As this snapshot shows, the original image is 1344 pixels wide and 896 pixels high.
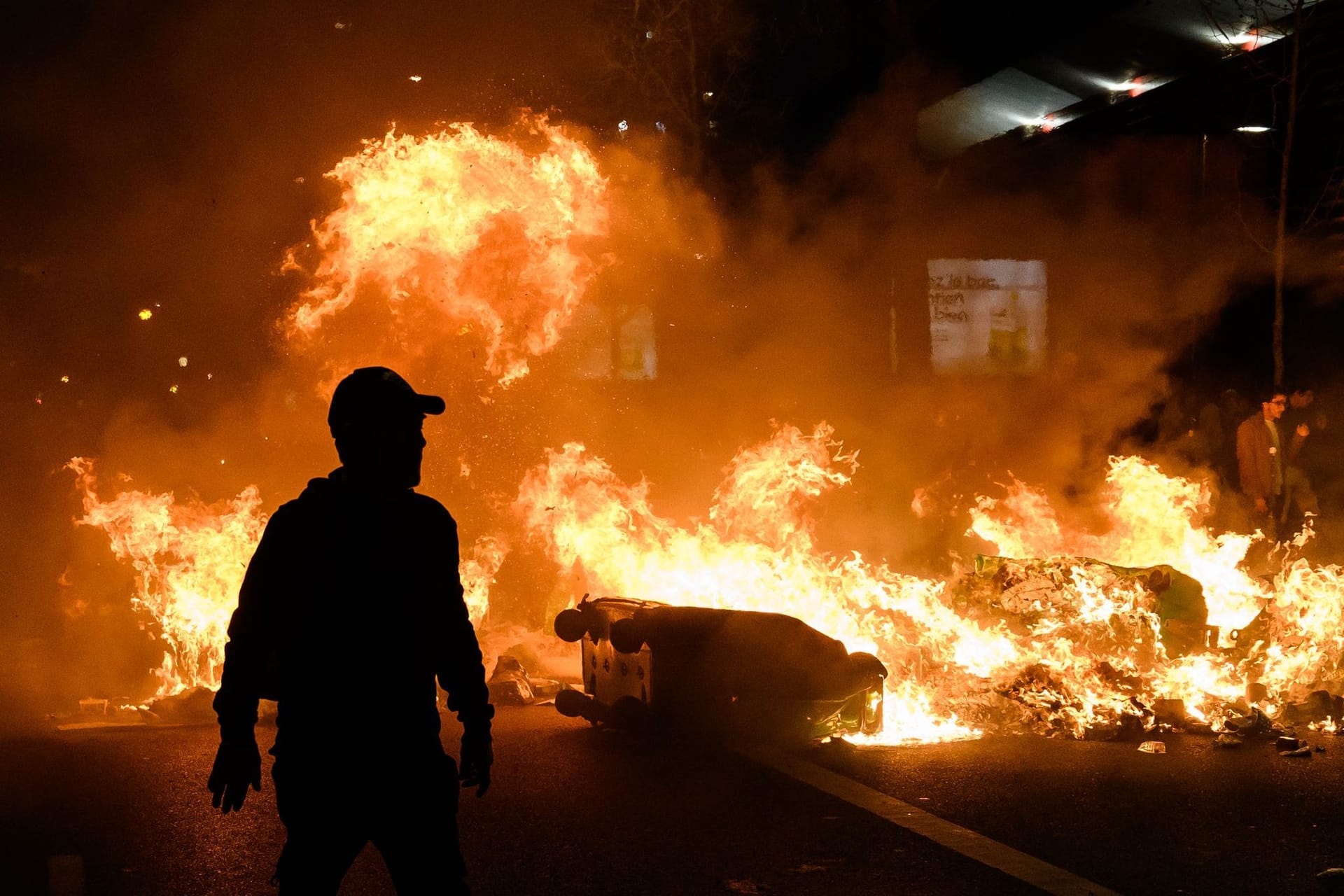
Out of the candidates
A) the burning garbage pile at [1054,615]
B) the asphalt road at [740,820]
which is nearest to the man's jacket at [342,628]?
the asphalt road at [740,820]

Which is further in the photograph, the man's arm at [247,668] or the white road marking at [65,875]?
the white road marking at [65,875]

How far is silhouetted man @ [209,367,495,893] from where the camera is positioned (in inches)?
123

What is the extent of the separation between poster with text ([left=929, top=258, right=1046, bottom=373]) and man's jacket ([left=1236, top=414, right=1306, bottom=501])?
5779mm

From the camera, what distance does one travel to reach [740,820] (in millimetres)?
6020

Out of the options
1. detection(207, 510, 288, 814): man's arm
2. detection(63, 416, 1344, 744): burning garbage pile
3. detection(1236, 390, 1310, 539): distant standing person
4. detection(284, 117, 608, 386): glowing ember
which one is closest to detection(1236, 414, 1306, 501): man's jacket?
detection(1236, 390, 1310, 539): distant standing person

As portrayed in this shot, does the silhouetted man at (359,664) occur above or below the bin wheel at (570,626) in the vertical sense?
above

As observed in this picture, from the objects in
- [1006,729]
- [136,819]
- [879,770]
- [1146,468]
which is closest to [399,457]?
[136,819]

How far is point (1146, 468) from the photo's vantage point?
11461 mm

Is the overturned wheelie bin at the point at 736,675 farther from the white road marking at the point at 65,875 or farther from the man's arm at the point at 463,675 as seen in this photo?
the man's arm at the point at 463,675

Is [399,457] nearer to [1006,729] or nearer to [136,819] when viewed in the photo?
[136,819]

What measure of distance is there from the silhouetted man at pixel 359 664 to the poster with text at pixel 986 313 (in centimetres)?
1587

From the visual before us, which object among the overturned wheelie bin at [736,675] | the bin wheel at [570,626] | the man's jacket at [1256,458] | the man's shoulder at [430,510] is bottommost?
the overturned wheelie bin at [736,675]

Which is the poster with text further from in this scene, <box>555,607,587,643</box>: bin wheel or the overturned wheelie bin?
the overturned wheelie bin

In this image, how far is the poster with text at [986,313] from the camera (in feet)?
60.6
